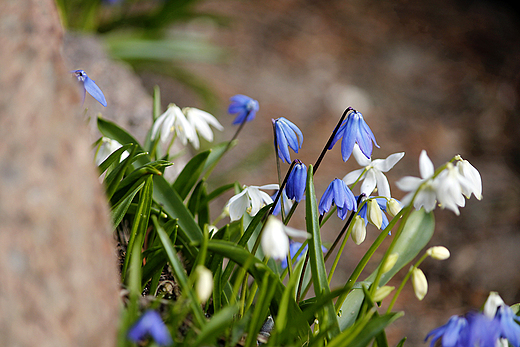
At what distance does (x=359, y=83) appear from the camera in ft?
13.8

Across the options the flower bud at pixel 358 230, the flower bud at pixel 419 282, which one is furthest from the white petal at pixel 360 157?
the flower bud at pixel 419 282

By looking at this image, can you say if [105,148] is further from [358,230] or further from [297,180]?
[358,230]

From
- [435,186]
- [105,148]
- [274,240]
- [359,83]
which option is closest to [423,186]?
[435,186]

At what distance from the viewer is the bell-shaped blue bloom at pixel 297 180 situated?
828mm

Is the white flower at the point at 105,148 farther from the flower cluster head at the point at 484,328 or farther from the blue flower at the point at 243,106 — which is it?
the flower cluster head at the point at 484,328

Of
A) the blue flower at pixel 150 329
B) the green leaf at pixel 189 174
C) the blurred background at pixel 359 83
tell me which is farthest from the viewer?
the blurred background at pixel 359 83

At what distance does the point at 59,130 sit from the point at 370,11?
512cm

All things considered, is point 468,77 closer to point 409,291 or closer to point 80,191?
point 409,291

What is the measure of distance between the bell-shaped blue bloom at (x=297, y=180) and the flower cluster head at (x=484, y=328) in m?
0.35

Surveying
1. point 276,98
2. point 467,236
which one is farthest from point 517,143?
point 276,98

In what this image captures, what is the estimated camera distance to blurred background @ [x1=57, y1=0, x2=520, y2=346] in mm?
2637

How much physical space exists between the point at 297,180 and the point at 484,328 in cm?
41

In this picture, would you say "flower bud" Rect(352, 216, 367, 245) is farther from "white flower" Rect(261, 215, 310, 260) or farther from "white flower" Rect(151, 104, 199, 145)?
"white flower" Rect(151, 104, 199, 145)

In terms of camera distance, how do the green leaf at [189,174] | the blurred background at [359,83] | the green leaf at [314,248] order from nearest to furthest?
the green leaf at [314,248], the green leaf at [189,174], the blurred background at [359,83]
